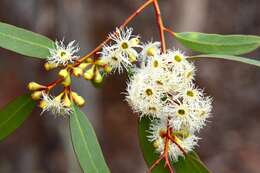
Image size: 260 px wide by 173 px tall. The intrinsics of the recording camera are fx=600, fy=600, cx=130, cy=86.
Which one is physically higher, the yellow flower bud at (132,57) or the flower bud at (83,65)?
the flower bud at (83,65)

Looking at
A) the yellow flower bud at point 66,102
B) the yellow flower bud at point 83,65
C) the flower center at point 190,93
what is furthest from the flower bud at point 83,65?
the flower center at point 190,93

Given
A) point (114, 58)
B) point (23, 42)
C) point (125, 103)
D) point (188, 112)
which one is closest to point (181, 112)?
point (188, 112)

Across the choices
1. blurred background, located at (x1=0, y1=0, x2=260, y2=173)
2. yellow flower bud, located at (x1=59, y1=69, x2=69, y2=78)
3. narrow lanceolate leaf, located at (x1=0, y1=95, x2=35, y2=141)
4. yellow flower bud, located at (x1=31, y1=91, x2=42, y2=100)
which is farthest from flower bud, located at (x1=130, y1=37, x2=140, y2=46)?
blurred background, located at (x1=0, y1=0, x2=260, y2=173)

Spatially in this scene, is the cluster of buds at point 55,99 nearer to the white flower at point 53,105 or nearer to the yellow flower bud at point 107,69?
the white flower at point 53,105

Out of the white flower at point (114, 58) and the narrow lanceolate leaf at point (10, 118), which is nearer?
the white flower at point (114, 58)

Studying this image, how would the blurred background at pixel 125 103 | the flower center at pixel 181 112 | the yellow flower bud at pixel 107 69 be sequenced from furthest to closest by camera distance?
the blurred background at pixel 125 103, the yellow flower bud at pixel 107 69, the flower center at pixel 181 112

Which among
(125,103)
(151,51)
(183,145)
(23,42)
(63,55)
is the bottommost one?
(183,145)

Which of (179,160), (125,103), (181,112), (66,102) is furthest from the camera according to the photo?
(125,103)

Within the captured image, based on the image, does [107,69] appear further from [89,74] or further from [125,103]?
[125,103]

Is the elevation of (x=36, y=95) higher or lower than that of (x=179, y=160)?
higher
